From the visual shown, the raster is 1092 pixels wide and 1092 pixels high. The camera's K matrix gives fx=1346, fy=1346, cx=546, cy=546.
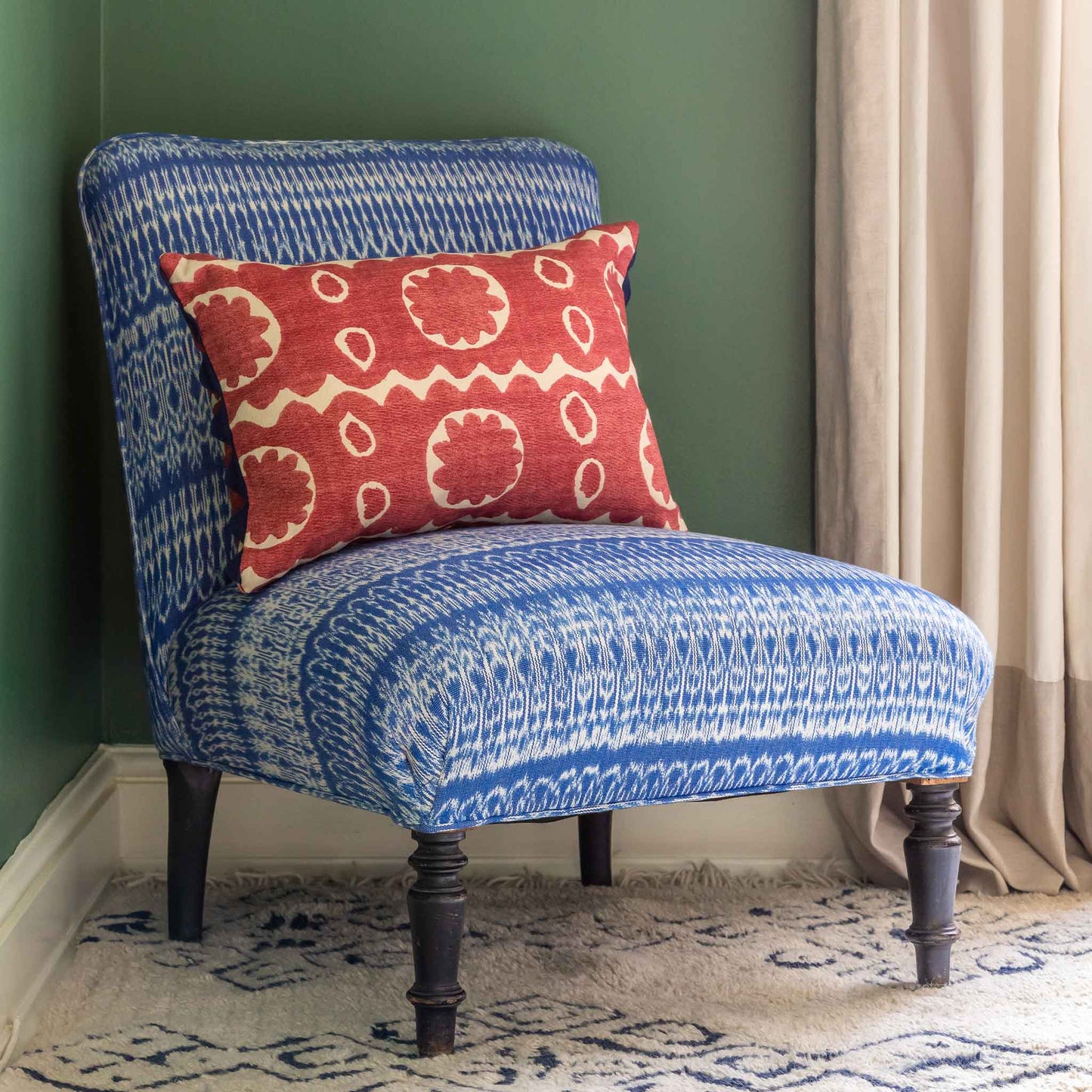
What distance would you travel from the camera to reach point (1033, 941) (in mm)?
1587

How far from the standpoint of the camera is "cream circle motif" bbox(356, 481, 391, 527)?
4.49ft

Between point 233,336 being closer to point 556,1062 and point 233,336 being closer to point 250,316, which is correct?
point 250,316

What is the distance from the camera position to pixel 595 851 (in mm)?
1816

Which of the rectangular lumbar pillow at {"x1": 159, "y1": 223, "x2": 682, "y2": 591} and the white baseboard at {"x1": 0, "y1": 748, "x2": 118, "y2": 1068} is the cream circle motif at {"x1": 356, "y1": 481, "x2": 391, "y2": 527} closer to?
the rectangular lumbar pillow at {"x1": 159, "y1": 223, "x2": 682, "y2": 591}

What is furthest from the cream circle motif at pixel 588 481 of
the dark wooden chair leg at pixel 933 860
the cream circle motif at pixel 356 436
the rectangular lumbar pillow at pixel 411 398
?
the dark wooden chair leg at pixel 933 860

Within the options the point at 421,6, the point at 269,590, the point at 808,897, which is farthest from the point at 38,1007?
the point at 421,6

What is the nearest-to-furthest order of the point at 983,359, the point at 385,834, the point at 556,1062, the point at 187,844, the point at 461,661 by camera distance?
1. the point at 461,661
2. the point at 556,1062
3. the point at 187,844
4. the point at 983,359
5. the point at 385,834

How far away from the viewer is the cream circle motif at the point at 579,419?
4.81 feet

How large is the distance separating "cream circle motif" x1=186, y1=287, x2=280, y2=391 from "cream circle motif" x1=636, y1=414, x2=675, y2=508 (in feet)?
1.38

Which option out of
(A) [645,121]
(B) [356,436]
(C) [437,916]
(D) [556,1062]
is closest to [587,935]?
(D) [556,1062]

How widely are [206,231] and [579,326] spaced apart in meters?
0.47

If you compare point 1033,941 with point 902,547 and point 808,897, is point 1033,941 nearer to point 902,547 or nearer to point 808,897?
point 808,897

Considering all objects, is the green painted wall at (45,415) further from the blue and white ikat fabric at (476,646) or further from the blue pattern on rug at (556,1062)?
the blue pattern on rug at (556,1062)

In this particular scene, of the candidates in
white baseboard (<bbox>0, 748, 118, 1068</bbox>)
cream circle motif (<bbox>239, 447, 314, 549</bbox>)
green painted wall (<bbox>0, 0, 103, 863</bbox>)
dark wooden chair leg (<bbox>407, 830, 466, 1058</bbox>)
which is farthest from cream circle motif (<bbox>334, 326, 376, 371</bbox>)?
white baseboard (<bbox>0, 748, 118, 1068</bbox>)
